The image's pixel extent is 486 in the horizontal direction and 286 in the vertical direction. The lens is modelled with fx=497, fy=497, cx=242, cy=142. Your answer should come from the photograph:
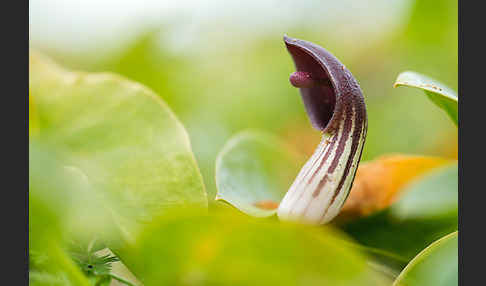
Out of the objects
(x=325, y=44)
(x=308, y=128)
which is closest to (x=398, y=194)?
(x=308, y=128)

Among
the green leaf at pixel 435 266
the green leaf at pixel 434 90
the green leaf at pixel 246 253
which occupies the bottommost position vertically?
the green leaf at pixel 435 266

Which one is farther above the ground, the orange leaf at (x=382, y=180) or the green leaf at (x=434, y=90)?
the green leaf at (x=434, y=90)

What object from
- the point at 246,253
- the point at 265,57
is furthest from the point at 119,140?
the point at 265,57

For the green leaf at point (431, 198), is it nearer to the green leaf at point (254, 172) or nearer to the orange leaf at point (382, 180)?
the orange leaf at point (382, 180)

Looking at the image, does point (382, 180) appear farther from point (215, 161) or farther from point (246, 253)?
point (246, 253)

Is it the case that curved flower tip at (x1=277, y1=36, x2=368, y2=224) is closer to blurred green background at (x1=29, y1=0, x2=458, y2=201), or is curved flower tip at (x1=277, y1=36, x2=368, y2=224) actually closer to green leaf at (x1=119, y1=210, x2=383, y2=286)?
green leaf at (x1=119, y1=210, x2=383, y2=286)

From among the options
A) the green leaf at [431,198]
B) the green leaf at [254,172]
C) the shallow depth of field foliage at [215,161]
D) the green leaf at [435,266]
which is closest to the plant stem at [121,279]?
the shallow depth of field foliage at [215,161]

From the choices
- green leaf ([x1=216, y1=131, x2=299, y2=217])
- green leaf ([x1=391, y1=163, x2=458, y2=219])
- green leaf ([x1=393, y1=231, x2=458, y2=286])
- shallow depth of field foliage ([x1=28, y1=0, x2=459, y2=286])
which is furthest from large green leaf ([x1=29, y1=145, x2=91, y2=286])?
green leaf ([x1=391, y1=163, x2=458, y2=219])
